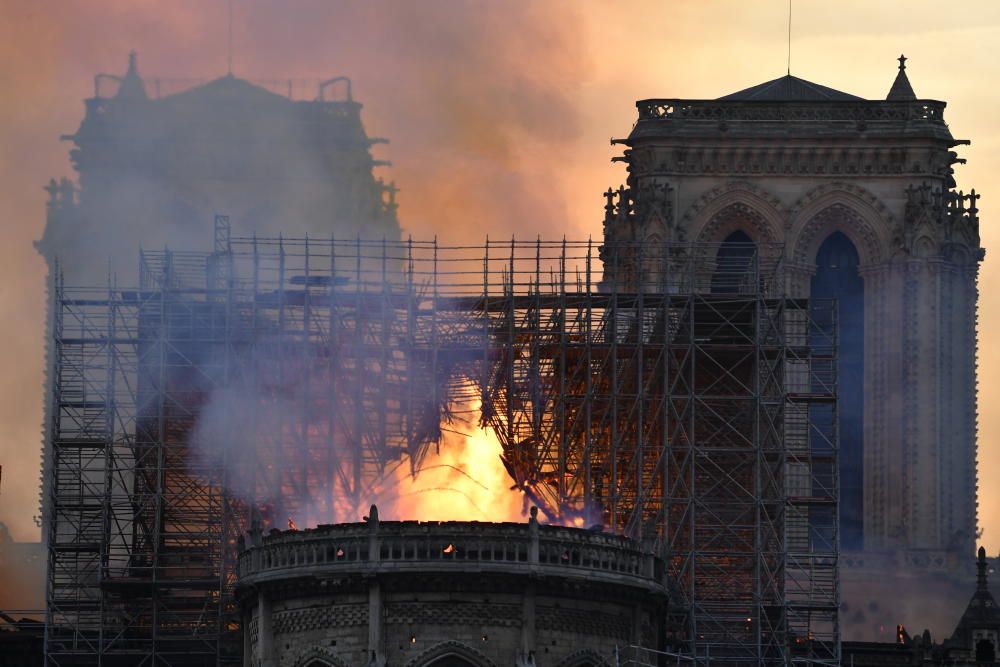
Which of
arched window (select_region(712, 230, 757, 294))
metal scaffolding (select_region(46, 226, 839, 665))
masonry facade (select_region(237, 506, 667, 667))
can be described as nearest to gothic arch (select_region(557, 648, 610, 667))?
masonry facade (select_region(237, 506, 667, 667))

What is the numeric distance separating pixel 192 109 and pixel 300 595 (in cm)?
7214

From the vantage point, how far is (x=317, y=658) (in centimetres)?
9162

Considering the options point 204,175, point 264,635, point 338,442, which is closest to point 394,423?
point 338,442

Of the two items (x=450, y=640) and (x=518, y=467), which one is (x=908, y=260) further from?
(x=450, y=640)

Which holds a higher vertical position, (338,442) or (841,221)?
(841,221)

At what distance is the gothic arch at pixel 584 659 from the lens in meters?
91.9

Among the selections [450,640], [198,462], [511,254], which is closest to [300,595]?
[450,640]

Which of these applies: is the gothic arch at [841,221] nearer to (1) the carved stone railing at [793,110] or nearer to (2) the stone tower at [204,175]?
(1) the carved stone railing at [793,110]

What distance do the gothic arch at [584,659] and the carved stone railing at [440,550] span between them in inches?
75.0

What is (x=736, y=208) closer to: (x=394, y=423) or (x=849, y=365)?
(x=849, y=365)

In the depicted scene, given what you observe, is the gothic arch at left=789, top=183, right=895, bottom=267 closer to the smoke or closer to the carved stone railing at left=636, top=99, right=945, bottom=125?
the carved stone railing at left=636, top=99, right=945, bottom=125

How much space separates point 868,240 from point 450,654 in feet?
171

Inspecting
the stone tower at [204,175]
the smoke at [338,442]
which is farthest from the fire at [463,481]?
the stone tower at [204,175]

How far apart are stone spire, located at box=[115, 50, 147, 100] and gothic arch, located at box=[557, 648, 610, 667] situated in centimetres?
7204
